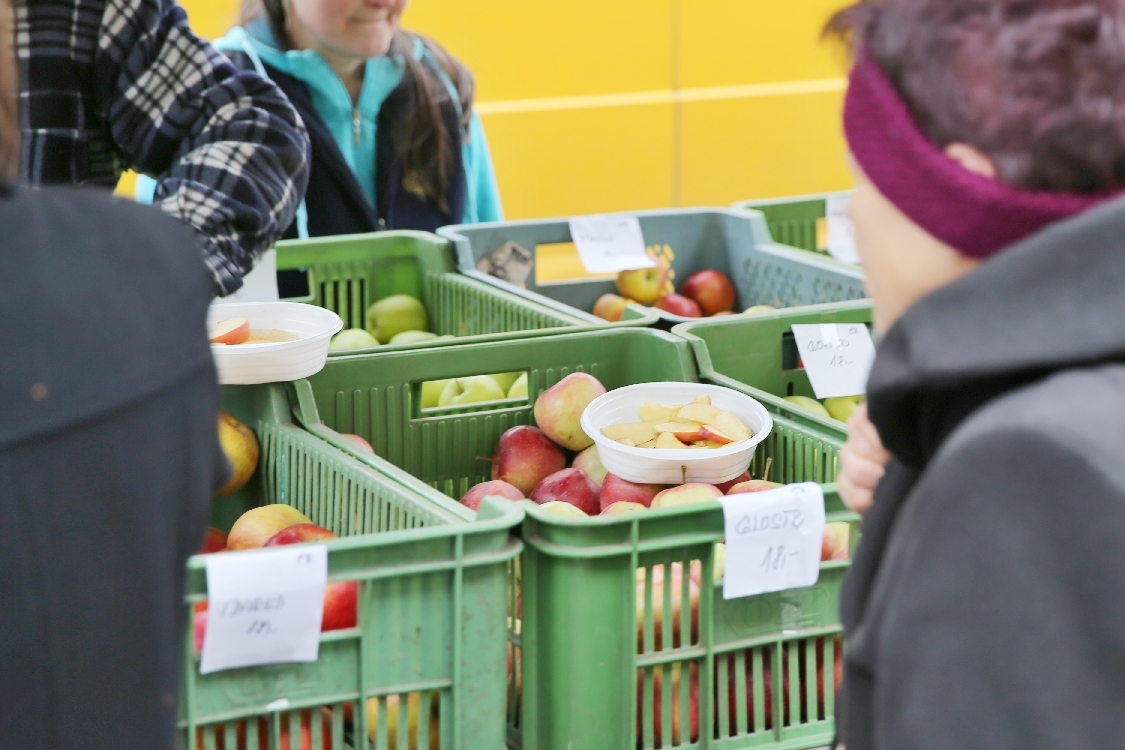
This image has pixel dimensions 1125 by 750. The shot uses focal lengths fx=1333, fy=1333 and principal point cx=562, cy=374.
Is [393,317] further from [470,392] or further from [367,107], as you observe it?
[367,107]

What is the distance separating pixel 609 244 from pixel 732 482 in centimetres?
110

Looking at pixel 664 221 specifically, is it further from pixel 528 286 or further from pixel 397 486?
pixel 397 486

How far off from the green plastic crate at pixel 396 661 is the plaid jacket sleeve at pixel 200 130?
689 mm

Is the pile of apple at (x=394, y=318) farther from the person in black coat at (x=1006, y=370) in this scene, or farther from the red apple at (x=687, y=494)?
the person in black coat at (x=1006, y=370)

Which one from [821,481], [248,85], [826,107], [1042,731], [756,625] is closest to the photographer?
[1042,731]

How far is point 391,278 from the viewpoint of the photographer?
8.18ft

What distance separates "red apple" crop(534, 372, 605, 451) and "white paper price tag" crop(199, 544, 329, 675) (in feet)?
2.34

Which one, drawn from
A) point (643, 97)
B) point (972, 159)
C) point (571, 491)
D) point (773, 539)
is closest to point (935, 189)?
point (972, 159)

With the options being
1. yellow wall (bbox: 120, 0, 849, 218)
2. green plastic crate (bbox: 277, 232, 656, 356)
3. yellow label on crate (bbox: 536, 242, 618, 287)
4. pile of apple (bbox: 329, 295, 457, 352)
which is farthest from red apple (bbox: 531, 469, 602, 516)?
yellow label on crate (bbox: 536, 242, 618, 287)

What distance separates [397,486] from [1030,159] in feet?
2.67

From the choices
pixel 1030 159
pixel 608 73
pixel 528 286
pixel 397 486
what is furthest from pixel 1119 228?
pixel 608 73

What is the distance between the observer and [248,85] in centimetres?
182

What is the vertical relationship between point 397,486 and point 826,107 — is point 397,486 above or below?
below

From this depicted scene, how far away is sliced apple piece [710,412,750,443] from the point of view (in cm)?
160
